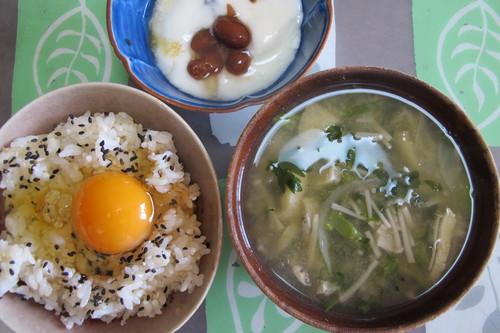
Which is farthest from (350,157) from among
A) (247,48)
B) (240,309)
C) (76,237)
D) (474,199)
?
(76,237)

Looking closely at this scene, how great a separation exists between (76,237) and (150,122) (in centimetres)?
53

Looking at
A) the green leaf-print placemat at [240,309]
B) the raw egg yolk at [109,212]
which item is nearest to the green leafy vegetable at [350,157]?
the green leaf-print placemat at [240,309]

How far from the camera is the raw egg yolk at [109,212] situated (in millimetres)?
1701

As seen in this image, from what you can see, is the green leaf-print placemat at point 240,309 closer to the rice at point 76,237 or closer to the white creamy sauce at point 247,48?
the rice at point 76,237

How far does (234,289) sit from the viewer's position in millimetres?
1999

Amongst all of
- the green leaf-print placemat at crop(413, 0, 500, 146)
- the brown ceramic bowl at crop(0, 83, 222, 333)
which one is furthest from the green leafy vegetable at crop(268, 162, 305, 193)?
the green leaf-print placemat at crop(413, 0, 500, 146)

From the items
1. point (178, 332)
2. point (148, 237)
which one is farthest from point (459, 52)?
point (178, 332)

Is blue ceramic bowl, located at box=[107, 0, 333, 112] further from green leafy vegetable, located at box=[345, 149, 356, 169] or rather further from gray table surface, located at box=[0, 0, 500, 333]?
green leafy vegetable, located at box=[345, 149, 356, 169]

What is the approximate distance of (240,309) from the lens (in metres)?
1.99

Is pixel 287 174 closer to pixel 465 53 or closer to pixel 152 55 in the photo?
pixel 152 55

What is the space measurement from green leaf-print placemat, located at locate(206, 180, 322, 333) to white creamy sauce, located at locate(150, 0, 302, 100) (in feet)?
2.01

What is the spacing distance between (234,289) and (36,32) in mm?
1445

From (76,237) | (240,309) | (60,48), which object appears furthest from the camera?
(60,48)

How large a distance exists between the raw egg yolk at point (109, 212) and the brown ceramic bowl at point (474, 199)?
36cm
